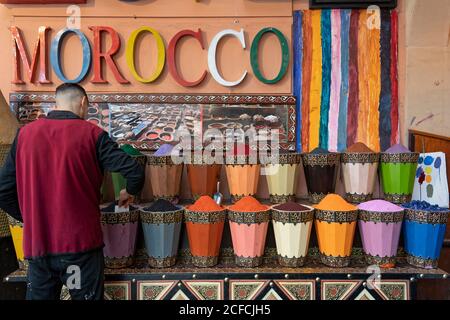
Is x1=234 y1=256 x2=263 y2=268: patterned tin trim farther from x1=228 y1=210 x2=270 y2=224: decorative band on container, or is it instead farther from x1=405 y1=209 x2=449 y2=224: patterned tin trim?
x1=405 y1=209 x2=449 y2=224: patterned tin trim

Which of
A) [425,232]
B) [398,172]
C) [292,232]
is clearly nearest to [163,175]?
[292,232]

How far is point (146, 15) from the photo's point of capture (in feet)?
8.57

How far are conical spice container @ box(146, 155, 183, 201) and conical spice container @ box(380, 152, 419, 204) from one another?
3.83ft

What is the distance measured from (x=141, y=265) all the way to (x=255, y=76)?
4.39 feet

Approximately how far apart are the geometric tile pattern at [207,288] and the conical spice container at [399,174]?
1078 millimetres

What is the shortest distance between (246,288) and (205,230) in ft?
1.15

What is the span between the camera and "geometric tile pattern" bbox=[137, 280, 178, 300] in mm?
2031

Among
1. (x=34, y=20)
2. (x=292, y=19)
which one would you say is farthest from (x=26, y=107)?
(x=292, y=19)

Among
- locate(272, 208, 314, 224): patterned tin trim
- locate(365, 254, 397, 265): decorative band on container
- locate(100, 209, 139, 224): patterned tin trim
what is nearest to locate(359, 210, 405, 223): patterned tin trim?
locate(365, 254, 397, 265): decorative band on container

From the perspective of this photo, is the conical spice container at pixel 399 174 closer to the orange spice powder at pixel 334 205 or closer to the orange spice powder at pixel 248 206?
the orange spice powder at pixel 334 205

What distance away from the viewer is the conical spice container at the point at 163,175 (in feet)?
7.47

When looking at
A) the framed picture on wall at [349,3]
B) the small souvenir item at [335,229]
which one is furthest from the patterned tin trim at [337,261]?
the framed picture on wall at [349,3]

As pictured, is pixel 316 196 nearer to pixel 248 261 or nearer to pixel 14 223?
pixel 248 261

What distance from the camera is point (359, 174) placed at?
88.3 inches
